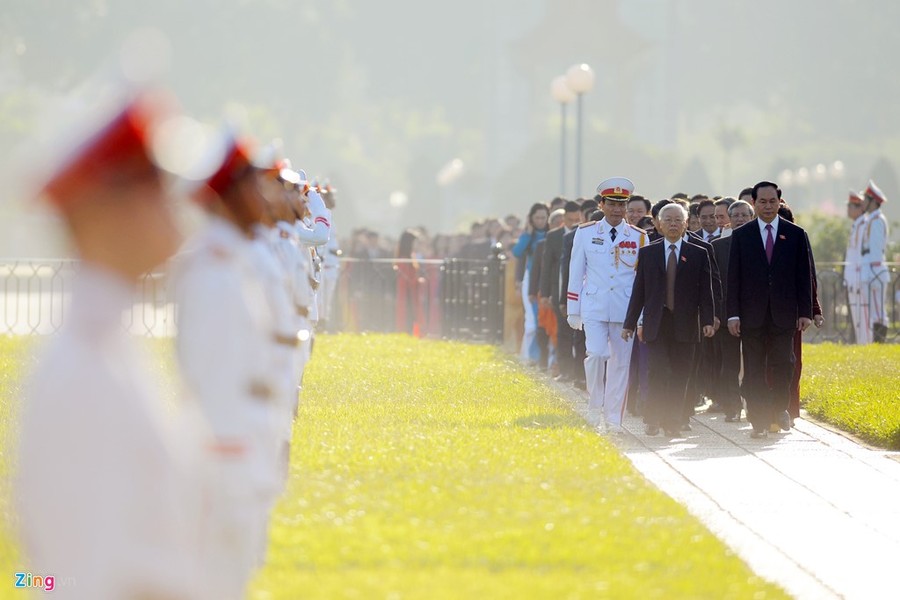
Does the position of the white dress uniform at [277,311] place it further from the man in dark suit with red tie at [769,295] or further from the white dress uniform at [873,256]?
the white dress uniform at [873,256]

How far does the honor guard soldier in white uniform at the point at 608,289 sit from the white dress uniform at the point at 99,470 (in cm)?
926

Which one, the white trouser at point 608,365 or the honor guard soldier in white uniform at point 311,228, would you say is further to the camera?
the white trouser at point 608,365

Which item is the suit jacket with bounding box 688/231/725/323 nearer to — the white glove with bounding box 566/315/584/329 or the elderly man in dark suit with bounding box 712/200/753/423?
the elderly man in dark suit with bounding box 712/200/753/423

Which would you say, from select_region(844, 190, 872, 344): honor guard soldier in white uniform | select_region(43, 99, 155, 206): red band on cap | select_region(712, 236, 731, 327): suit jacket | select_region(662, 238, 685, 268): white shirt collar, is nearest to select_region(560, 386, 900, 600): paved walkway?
select_region(712, 236, 731, 327): suit jacket

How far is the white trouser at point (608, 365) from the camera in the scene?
492 inches

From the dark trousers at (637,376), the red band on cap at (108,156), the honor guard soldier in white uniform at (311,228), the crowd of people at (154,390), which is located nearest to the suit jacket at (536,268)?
the dark trousers at (637,376)

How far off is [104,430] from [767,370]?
1013 centimetres

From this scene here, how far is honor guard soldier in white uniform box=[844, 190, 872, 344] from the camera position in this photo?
2186cm

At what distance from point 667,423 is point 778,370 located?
98cm

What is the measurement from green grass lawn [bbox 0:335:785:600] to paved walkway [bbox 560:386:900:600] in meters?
0.27

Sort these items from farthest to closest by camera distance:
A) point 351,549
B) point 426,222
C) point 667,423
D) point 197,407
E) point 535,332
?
point 426,222 < point 535,332 < point 667,423 < point 351,549 < point 197,407

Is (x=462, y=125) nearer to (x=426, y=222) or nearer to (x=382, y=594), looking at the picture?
(x=426, y=222)

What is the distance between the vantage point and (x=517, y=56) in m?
80.6

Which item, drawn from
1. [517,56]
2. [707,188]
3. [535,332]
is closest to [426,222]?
[517,56]
